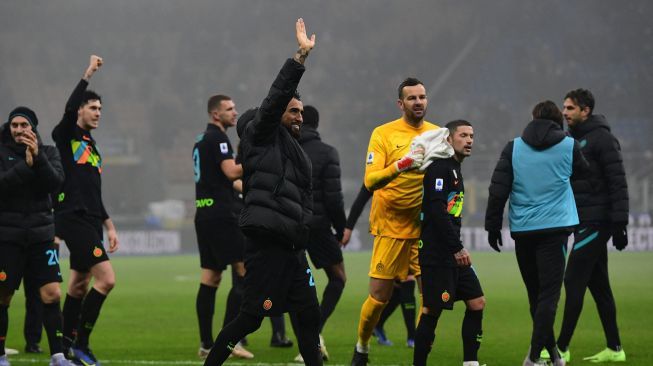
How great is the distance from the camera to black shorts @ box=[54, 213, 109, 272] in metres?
8.35

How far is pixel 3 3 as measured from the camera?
147 feet

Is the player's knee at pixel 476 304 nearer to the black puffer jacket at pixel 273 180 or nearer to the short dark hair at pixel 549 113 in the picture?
the short dark hair at pixel 549 113

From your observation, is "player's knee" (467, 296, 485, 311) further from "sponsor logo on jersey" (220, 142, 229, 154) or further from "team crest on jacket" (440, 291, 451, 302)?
"sponsor logo on jersey" (220, 142, 229, 154)

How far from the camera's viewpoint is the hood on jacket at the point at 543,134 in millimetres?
7496

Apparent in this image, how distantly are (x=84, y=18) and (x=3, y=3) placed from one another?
3477 mm

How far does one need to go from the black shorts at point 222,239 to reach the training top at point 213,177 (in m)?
0.06

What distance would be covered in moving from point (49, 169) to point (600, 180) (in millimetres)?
4338

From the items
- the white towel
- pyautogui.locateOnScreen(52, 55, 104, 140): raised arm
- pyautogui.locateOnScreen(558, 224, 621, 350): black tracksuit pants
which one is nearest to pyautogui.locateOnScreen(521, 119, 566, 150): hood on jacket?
the white towel

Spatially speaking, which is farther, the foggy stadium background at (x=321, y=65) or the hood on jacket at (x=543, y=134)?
the foggy stadium background at (x=321, y=65)

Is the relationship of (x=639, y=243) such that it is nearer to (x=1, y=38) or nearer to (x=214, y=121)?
(x=214, y=121)

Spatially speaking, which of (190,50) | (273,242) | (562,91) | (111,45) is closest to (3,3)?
(111,45)

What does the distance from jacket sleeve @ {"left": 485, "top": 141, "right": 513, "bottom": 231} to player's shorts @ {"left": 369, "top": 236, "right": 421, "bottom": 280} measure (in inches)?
22.4

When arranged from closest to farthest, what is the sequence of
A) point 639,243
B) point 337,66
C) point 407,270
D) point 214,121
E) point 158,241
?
point 407,270
point 214,121
point 639,243
point 158,241
point 337,66

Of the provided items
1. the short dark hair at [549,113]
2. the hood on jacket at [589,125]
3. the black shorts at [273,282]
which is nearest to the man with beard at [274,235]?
the black shorts at [273,282]
